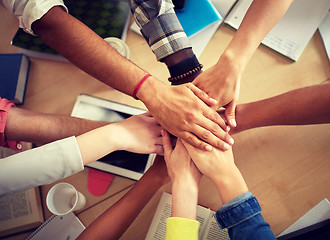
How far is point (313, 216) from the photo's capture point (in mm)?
711

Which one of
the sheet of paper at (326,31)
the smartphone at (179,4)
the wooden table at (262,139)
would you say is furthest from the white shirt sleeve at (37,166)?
the sheet of paper at (326,31)

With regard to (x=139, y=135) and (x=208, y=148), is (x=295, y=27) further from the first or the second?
(x=139, y=135)

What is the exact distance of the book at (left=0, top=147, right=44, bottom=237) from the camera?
30.5 inches

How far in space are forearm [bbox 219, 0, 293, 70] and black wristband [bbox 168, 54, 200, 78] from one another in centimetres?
11

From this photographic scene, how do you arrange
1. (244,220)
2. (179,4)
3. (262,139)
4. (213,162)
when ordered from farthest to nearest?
(179,4) → (262,139) → (213,162) → (244,220)

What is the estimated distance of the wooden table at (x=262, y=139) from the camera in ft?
2.46

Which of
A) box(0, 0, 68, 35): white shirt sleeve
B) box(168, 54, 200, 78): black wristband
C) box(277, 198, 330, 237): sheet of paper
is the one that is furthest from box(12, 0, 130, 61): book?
box(277, 198, 330, 237): sheet of paper

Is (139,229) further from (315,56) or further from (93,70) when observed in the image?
(315,56)

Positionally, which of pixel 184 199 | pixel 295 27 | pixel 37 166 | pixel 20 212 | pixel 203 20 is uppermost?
pixel 295 27

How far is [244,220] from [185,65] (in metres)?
0.52

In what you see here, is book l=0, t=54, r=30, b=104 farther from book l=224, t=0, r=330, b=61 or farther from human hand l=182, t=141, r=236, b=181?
book l=224, t=0, r=330, b=61

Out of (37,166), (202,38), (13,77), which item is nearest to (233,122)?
(202,38)

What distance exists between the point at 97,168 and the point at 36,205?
0.25 m

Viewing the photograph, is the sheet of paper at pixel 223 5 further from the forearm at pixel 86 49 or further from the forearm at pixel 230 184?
the forearm at pixel 230 184
